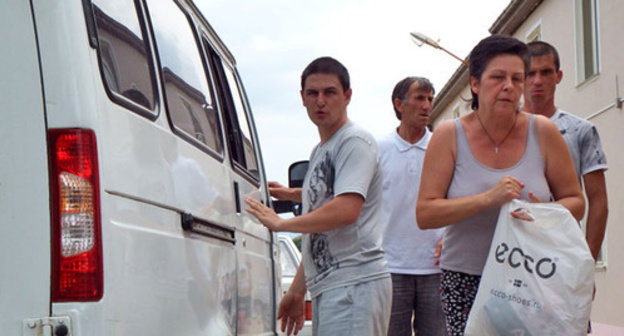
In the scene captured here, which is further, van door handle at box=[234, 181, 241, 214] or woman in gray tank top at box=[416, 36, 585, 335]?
van door handle at box=[234, 181, 241, 214]

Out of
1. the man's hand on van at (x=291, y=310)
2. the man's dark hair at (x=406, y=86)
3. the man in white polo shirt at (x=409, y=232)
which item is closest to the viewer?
the man's hand on van at (x=291, y=310)

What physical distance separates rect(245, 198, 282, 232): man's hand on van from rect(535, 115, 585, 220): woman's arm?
3.69 feet

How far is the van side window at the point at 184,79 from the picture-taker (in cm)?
356

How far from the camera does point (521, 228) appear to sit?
3.33 metres

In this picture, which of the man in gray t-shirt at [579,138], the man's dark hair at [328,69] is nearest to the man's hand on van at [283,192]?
the man's dark hair at [328,69]

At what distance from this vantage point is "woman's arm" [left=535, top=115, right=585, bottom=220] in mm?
3617

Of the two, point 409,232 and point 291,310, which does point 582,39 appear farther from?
point 291,310

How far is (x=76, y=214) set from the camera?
8.11 ft

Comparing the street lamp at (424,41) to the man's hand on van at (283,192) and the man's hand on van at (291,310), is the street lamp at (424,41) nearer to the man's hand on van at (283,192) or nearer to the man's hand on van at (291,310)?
the man's hand on van at (283,192)

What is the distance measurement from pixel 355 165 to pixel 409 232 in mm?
1704

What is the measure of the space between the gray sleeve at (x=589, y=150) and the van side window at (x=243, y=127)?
1.78 meters

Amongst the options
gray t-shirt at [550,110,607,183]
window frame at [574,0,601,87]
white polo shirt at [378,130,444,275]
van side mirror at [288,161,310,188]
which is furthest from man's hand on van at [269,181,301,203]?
window frame at [574,0,601,87]

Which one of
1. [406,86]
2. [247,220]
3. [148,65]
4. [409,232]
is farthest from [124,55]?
[406,86]

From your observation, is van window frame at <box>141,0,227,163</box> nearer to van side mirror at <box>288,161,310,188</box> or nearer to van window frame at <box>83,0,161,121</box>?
van window frame at <box>83,0,161,121</box>
